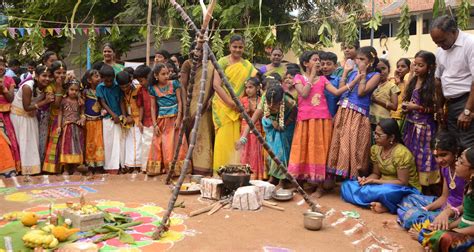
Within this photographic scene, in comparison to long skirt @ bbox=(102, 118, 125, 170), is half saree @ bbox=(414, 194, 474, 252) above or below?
below

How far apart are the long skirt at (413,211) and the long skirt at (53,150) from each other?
15.2 ft

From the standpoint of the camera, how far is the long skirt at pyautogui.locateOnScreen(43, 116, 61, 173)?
6.21 m

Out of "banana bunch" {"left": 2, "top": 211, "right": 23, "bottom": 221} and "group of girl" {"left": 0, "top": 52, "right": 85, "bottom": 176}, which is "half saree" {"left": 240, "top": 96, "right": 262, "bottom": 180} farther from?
"banana bunch" {"left": 2, "top": 211, "right": 23, "bottom": 221}

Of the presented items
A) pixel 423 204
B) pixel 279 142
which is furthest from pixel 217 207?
pixel 423 204

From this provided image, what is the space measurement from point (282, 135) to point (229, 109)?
84 cm

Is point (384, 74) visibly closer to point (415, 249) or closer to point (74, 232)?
point (415, 249)

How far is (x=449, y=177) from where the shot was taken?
382 cm

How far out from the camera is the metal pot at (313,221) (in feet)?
13.3

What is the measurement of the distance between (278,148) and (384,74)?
1.70m

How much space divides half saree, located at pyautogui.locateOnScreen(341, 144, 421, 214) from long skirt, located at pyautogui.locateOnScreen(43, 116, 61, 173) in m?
4.09

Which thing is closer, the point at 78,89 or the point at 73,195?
the point at 73,195

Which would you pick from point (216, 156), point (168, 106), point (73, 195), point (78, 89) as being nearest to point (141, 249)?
point (73, 195)

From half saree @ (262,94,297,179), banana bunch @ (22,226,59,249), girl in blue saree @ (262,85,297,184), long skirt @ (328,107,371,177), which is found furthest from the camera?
half saree @ (262,94,297,179)

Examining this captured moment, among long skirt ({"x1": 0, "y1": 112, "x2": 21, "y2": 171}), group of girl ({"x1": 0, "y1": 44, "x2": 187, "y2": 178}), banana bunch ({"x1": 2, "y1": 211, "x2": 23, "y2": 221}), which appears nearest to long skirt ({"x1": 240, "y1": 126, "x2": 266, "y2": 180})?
group of girl ({"x1": 0, "y1": 44, "x2": 187, "y2": 178})
